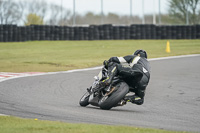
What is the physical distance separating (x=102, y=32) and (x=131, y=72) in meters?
23.8

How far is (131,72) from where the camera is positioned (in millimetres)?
7852

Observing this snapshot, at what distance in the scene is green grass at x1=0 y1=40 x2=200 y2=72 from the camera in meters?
21.1

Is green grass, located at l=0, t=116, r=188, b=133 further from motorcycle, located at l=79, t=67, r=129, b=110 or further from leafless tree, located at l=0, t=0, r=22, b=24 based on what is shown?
leafless tree, located at l=0, t=0, r=22, b=24

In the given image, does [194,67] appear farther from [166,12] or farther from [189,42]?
[166,12]

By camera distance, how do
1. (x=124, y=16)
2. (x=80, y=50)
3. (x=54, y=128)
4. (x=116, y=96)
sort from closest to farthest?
(x=54, y=128) < (x=116, y=96) < (x=80, y=50) < (x=124, y=16)

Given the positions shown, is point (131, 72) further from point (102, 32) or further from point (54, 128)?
point (102, 32)

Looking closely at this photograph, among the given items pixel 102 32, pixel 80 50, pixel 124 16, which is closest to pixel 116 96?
pixel 80 50

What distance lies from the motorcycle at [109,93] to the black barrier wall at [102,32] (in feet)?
75.7

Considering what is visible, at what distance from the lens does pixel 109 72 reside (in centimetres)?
785

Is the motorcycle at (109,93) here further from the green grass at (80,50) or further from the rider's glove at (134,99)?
the green grass at (80,50)

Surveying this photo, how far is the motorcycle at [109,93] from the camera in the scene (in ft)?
25.6

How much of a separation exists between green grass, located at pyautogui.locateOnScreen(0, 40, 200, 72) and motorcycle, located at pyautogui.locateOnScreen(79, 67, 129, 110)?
1019 cm

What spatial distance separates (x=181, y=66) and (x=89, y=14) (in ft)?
93.4

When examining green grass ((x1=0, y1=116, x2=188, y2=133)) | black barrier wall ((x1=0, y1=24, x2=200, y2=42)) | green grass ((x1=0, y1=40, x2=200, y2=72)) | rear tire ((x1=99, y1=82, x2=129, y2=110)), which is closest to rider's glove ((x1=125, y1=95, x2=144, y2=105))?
rear tire ((x1=99, y1=82, x2=129, y2=110))
